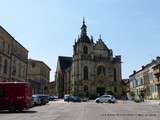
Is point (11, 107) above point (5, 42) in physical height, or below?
below

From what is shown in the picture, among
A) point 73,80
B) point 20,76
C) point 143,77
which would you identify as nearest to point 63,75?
point 73,80

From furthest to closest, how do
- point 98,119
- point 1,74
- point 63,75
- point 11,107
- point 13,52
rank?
point 63,75
point 13,52
point 1,74
point 11,107
point 98,119

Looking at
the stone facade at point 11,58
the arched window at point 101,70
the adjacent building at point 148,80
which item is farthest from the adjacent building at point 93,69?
the stone facade at point 11,58

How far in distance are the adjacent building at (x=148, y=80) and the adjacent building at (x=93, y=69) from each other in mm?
6664

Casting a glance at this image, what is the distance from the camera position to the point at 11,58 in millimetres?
55344

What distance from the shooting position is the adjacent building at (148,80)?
73269 millimetres

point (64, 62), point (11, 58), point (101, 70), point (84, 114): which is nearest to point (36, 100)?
point (11, 58)

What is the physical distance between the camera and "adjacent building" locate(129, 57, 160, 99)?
2885 inches

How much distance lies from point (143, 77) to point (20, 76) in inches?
1448

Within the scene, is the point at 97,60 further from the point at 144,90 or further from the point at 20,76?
the point at 20,76

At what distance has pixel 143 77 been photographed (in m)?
87.1

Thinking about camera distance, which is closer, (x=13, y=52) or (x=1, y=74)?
(x=1, y=74)

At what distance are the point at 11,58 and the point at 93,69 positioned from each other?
A: 153 feet

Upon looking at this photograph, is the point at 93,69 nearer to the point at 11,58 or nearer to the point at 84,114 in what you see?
the point at 11,58
